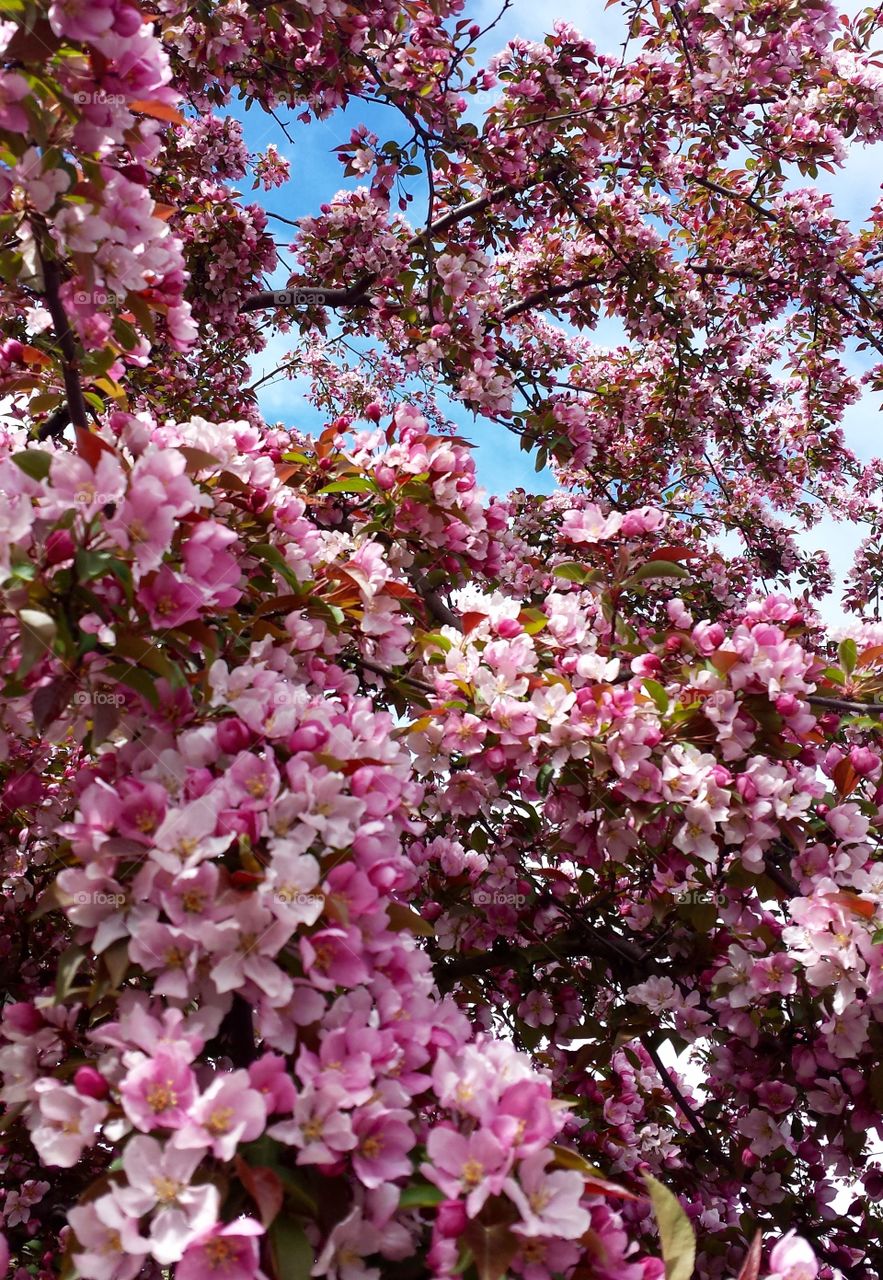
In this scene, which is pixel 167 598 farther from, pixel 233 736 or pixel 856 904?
pixel 856 904

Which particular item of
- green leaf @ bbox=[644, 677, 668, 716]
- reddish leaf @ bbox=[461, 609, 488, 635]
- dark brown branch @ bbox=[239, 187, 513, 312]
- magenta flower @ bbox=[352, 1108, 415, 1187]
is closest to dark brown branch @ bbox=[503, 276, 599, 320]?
dark brown branch @ bbox=[239, 187, 513, 312]

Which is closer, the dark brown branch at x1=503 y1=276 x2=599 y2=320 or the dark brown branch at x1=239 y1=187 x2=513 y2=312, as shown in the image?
the dark brown branch at x1=239 y1=187 x2=513 y2=312

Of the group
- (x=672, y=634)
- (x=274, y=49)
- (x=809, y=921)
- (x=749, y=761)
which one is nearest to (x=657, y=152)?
(x=274, y=49)

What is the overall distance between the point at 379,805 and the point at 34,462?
0.64 m

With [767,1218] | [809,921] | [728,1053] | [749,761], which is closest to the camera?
[809,921]

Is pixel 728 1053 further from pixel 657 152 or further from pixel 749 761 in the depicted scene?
pixel 657 152

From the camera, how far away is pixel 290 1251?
858 millimetres

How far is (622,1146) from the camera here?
218 cm

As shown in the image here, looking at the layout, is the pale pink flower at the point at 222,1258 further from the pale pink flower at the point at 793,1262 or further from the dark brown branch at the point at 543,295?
the dark brown branch at the point at 543,295

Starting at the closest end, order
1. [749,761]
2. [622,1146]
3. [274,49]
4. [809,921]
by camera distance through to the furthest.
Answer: [809,921]
[749,761]
[622,1146]
[274,49]

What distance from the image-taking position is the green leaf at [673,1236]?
0.94 metres

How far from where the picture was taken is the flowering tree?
0.94 m

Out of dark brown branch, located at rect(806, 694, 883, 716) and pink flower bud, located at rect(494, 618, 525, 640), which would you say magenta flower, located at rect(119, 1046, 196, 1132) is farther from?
dark brown branch, located at rect(806, 694, 883, 716)

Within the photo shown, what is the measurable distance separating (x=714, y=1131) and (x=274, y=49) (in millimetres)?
3985
